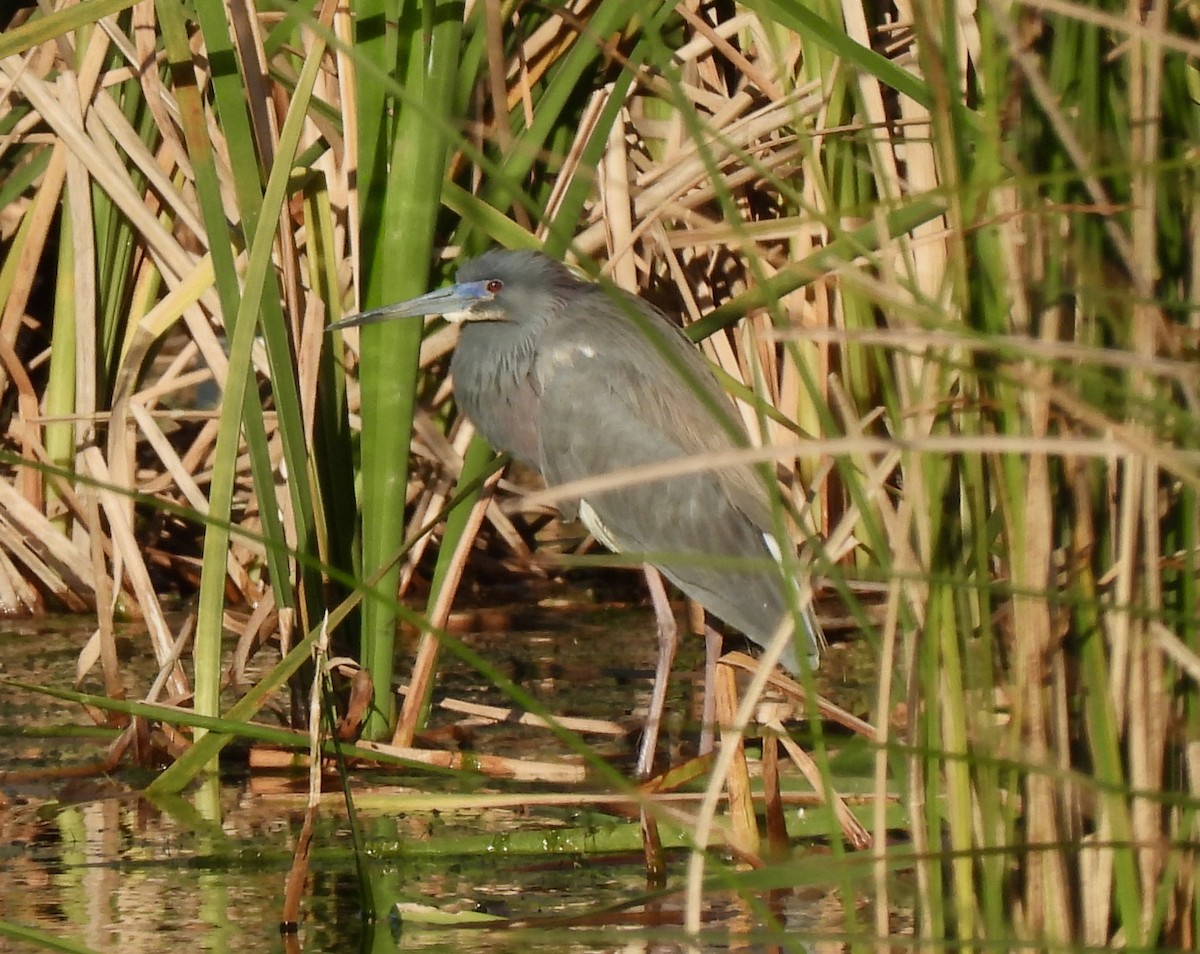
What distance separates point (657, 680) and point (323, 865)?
0.87 metres

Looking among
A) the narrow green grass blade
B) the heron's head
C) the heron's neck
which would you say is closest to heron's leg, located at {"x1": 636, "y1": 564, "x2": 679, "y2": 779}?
the heron's neck

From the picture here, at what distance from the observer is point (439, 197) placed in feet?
10.3

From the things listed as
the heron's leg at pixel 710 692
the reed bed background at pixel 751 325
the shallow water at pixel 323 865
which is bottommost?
the shallow water at pixel 323 865

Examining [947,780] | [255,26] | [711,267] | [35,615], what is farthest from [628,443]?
[947,780]

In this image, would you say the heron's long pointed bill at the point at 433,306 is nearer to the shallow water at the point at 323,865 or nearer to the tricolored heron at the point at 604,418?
the tricolored heron at the point at 604,418

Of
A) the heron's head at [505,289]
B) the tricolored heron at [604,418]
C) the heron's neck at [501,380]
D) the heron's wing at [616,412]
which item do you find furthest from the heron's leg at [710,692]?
the heron's head at [505,289]

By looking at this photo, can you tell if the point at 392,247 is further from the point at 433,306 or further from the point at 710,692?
the point at 710,692

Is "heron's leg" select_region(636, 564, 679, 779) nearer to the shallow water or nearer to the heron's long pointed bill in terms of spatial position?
the shallow water

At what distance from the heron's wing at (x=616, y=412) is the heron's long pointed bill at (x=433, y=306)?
25 centimetres

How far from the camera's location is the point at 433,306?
133 inches

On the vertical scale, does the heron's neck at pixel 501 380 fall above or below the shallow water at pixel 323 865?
above

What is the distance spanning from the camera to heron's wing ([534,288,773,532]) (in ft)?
12.3

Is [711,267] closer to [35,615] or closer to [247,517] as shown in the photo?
[247,517]

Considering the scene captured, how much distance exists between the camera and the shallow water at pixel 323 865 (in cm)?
229
